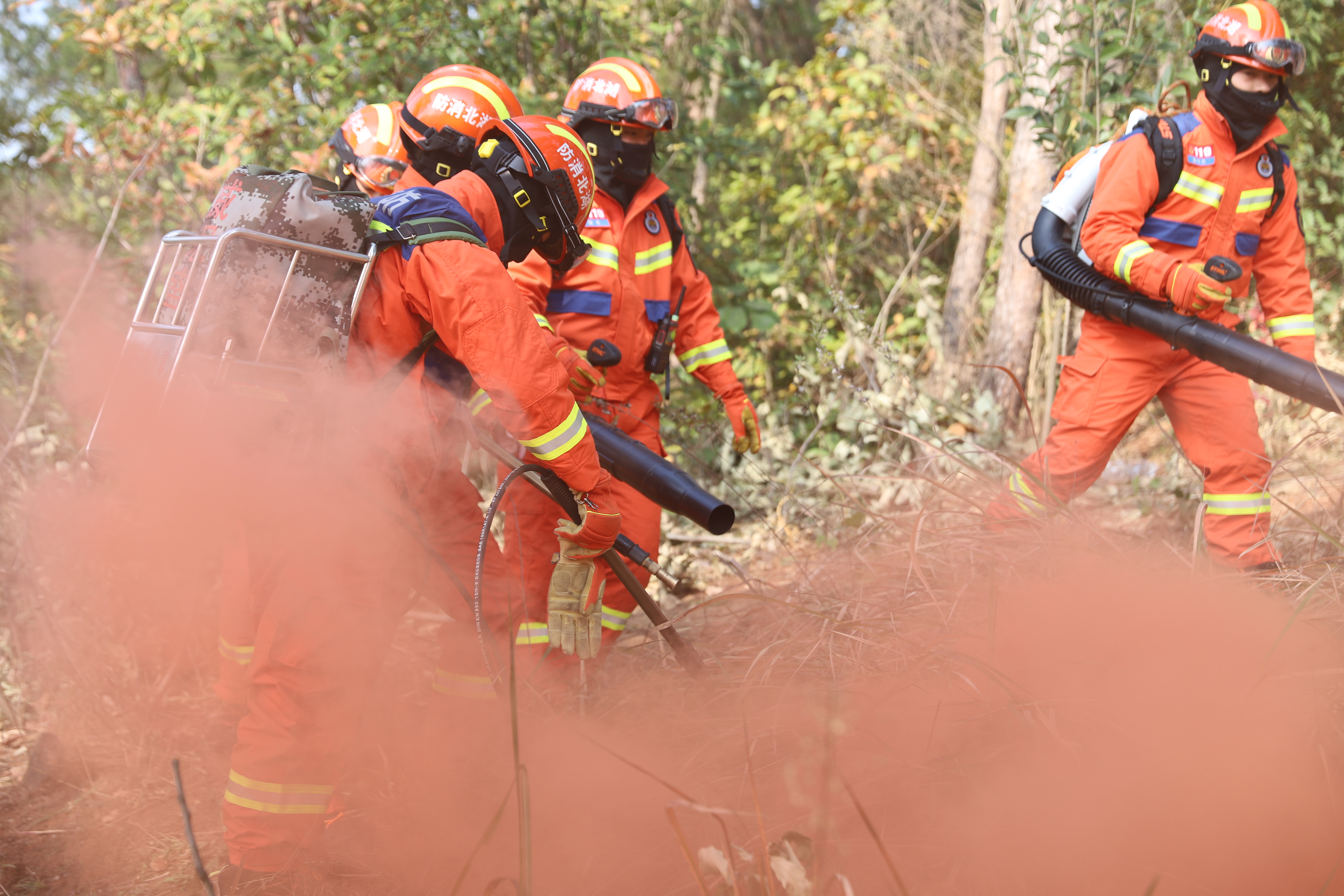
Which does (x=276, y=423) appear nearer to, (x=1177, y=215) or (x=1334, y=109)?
(x=1177, y=215)

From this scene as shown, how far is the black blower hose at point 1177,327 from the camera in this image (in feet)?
9.20

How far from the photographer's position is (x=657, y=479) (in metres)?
2.44

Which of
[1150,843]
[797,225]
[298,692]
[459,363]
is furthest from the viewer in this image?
[797,225]

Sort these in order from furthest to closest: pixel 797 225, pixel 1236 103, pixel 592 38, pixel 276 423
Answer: pixel 797 225 → pixel 592 38 → pixel 1236 103 → pixel 276 423

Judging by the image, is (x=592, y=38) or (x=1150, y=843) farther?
(x=592, y=38)

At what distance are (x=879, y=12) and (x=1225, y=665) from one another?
22.3 feet

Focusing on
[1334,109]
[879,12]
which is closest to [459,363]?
[879,12]

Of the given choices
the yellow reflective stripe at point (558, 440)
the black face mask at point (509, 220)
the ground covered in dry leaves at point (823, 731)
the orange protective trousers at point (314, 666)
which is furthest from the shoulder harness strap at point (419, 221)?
the ground covered in dry leaves at point (823, 731)

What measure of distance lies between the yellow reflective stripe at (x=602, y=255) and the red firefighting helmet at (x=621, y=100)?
0.48 metres

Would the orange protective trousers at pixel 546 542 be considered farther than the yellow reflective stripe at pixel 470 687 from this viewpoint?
Yes

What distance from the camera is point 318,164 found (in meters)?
4.93

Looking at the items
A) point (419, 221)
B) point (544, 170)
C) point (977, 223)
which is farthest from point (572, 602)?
Result: point (977, 223)

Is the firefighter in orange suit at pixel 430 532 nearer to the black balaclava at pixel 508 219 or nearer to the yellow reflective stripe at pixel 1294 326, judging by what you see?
the black balaclava at pixel 508 219

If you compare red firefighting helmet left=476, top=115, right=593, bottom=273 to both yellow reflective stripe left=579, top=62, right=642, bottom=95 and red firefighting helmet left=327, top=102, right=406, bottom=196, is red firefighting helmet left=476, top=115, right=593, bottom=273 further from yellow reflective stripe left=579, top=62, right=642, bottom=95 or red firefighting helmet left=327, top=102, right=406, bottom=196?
red firefighting helmet left=327, top=102, right=406, bottom=196
